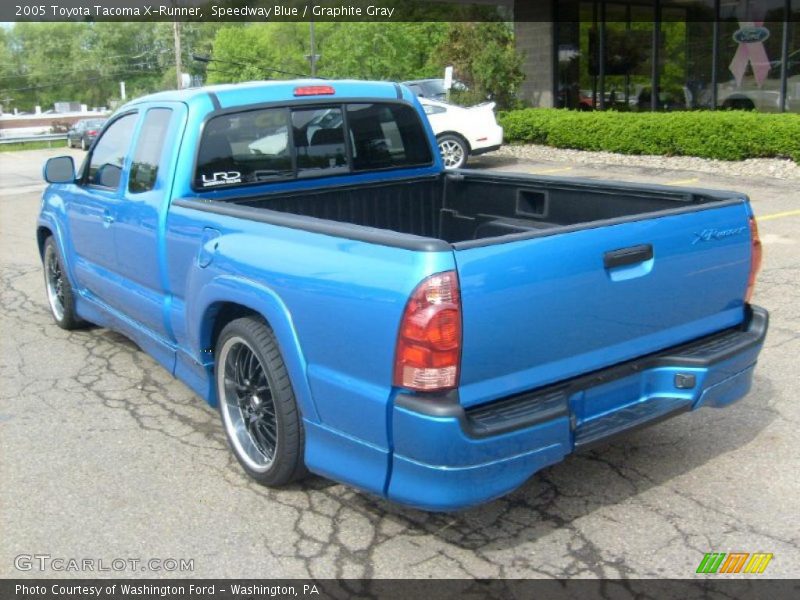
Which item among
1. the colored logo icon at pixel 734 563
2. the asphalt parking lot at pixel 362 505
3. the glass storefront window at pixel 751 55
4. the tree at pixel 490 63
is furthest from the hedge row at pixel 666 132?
the colored logo icon at pixel 734 563

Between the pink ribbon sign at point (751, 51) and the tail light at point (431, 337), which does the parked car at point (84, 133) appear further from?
the tail light at point (431, 337)

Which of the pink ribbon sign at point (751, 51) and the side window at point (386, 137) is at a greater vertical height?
the pink ribbon sign at point (751, 51)

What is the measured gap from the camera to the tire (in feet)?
54.9

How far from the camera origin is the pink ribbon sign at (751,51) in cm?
1733

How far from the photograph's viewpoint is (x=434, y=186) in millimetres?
5676

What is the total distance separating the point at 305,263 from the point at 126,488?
1603mm

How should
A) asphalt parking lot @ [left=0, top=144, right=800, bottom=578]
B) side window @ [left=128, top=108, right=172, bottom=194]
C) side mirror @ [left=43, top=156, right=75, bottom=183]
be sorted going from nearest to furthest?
1. asphalt parking lot @ [left=0, top=144, right=800, bottom=578]
2. side window @ [left=128, top=108, right=172, bottom=194]
3. side mirror @ [left=43, top=156, right=75, bottom=183]

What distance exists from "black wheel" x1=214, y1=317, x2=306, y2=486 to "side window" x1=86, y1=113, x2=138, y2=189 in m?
1.82

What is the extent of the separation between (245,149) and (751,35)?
1546 cm

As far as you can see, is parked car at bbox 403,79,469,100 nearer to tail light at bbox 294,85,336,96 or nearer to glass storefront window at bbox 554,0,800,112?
glass storefront window at bbox 554,0,800,112

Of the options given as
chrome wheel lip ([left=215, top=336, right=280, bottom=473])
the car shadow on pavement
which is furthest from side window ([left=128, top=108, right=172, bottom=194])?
the car shadow on pavement

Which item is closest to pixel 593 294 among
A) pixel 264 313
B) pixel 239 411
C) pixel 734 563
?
pixel 734 563

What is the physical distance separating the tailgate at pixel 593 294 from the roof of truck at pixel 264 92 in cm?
240

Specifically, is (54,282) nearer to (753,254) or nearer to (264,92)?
(264,92)
